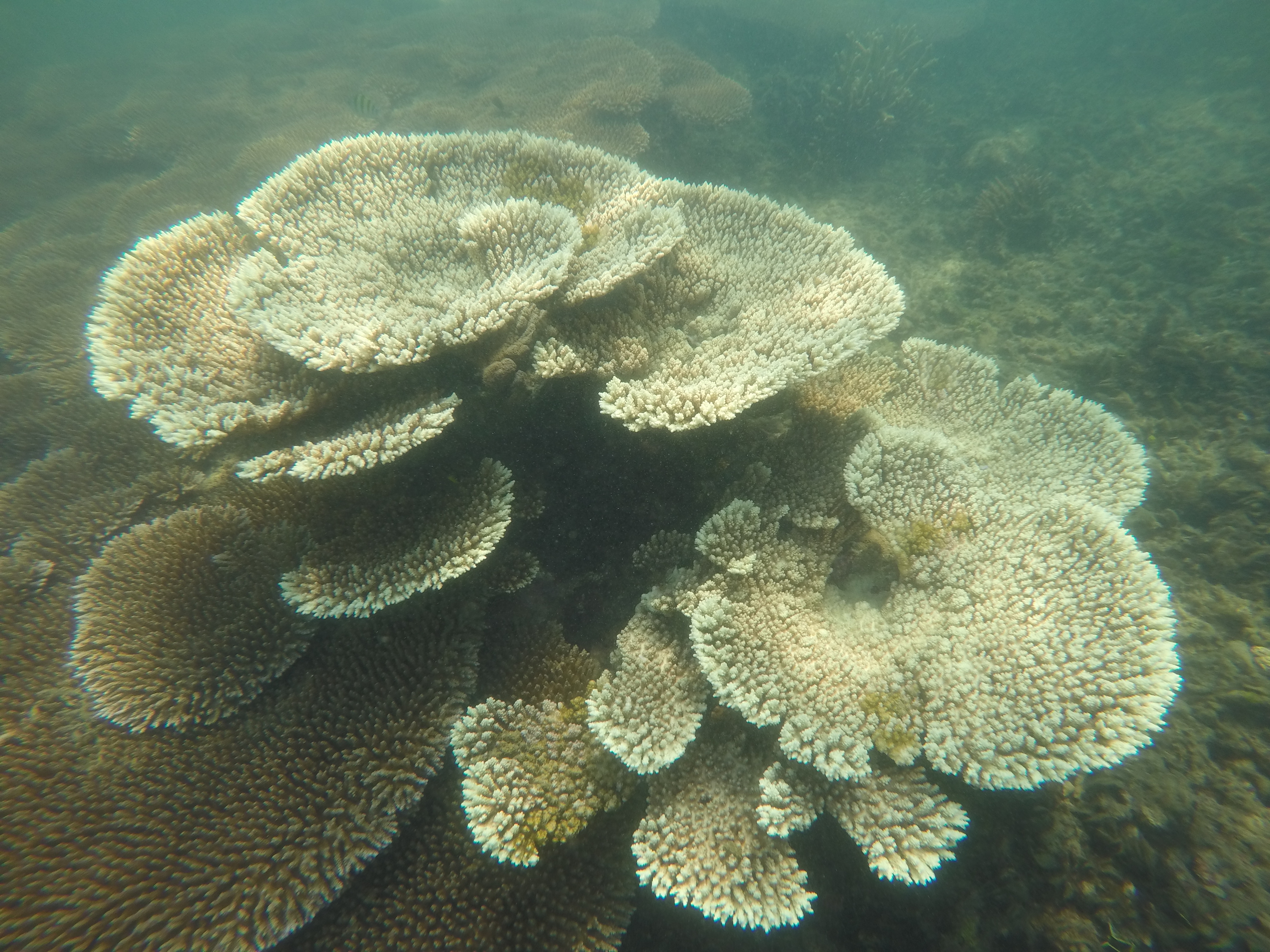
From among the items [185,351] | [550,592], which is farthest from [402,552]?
[185,351]

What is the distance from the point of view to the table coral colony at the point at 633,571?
95.5 inches

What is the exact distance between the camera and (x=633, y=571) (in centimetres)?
311

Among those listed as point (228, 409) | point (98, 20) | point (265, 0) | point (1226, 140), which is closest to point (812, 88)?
point (1226, 140)

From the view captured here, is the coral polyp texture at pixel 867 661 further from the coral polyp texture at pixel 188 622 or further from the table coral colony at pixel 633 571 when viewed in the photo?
the coral polyp texture at pixel 188 622

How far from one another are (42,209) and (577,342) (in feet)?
40.9

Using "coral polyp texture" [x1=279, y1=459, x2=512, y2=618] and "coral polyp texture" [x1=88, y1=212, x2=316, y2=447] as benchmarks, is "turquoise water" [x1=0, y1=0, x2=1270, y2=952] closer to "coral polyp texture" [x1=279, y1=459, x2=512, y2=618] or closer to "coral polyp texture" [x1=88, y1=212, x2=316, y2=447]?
"coral polyp texture" [x1=279, y1=459, x2=512, y2=618]

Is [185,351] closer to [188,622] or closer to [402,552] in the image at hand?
[188,622]

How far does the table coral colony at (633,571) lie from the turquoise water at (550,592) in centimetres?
Result: 4

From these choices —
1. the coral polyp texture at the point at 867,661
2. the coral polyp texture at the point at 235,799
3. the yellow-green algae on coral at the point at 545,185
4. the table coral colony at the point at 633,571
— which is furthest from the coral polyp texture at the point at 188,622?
the yellow-green algae on coral at the point at 545,185

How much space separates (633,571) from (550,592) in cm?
50

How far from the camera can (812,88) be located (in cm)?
1048

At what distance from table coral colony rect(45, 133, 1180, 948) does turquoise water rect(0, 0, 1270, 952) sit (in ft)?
0.12

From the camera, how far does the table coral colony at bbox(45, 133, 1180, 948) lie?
243 centimetres

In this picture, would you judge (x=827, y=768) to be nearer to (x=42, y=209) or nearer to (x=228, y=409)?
(x=228, y=409)
